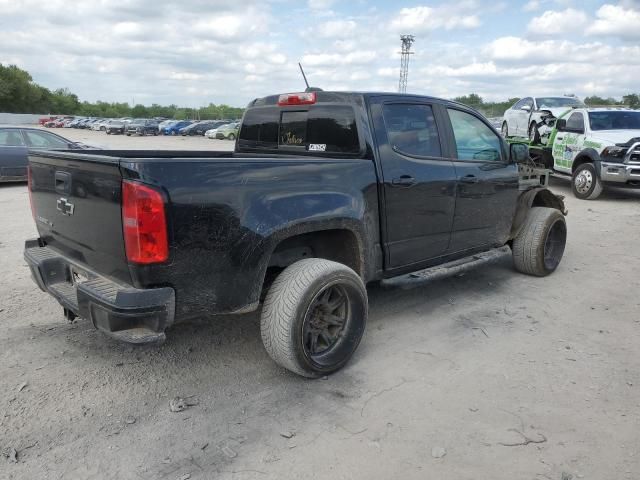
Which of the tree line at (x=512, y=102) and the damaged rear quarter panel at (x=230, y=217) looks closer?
the damaged rear quarter panel at (x=230, y=217)

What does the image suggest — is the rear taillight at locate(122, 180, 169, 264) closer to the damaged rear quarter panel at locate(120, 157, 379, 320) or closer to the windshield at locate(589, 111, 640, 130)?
the damaged rear quarter panel at locate(120, 157, 379, 320)

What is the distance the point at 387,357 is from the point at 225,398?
46.9 inches

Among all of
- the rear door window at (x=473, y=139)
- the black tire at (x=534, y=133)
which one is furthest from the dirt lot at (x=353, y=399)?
the black tire at (x=534, y=133)

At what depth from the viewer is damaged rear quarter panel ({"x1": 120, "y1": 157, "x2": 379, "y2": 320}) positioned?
2.66 metres

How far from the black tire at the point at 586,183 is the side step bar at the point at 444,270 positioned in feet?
22.3

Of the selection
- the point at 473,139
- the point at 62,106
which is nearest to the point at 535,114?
the point at 473,139

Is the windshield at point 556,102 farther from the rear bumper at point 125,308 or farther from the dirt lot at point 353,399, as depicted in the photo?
the rear bumper at point 125,308

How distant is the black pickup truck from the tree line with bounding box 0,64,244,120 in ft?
231

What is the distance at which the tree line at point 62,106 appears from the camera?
272 ft

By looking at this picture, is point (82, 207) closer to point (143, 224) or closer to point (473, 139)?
point (143, 224)

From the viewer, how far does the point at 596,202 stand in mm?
10844

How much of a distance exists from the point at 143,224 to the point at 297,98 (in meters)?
2.02

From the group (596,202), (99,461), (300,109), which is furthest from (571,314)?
(596,202)

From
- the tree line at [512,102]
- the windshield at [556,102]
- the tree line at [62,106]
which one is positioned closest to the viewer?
the windshield at [556,102]
